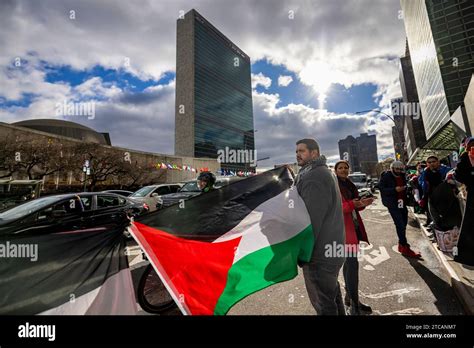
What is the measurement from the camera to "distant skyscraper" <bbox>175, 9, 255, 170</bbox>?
9856 centimetres

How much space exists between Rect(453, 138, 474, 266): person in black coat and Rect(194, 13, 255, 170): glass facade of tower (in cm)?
8956

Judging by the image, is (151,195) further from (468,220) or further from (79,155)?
(79,155)

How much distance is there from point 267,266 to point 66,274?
194cm

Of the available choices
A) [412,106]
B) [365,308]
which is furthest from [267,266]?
[412,106]

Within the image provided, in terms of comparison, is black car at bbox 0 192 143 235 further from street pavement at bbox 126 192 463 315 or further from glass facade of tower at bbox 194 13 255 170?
glass facade of tower at bbox 194 13 255 170

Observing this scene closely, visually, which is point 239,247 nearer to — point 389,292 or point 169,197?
point 389,292

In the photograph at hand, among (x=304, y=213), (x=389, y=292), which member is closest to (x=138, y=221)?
(x=304, y=213)

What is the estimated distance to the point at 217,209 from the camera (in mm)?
2783

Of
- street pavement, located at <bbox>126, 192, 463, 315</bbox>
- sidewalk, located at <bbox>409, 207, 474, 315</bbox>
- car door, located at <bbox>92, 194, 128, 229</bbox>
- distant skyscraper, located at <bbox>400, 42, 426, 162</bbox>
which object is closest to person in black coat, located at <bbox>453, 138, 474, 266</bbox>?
sidewalk, located at <bbox>409, 207, 474, 315</bbox>

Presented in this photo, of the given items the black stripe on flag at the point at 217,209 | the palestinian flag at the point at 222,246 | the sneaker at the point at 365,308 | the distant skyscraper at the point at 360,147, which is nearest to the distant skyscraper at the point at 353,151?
the distant skyscraper at the point at 360,147

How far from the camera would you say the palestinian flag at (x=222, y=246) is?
7.17 ft

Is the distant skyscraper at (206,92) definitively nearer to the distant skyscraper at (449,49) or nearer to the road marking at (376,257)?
the distant skyscraper at (449,49)

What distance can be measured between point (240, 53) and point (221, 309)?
150 meters
